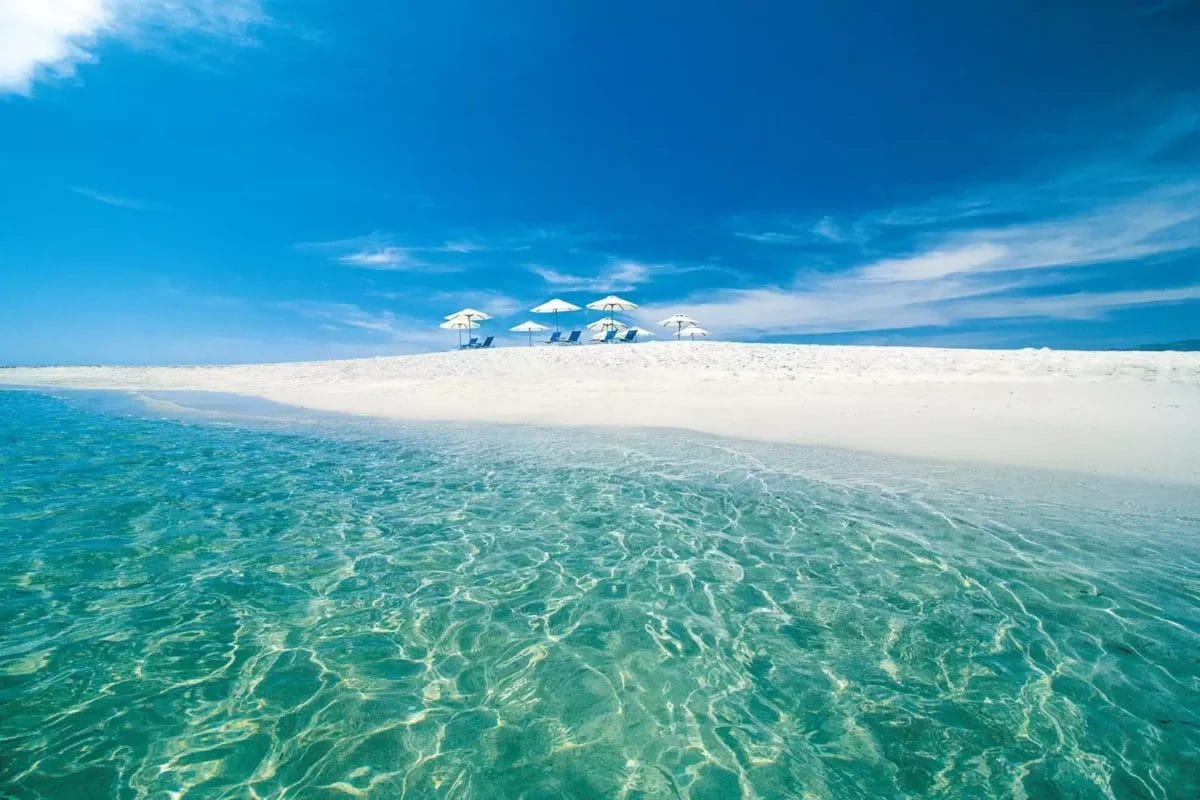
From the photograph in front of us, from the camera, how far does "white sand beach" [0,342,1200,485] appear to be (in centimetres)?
1340

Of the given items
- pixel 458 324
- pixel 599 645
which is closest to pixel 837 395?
pixel 599 645

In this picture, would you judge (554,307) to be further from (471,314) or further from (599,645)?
(599,645)

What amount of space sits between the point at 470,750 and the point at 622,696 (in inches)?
50.3

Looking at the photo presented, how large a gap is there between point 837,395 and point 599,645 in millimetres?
17800

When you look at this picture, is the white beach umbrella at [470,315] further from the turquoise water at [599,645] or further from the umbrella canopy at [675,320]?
the turquoise water at [599,645]

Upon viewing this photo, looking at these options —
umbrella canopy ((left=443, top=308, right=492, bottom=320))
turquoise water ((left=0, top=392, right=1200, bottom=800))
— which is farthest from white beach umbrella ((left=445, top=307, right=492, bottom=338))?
turquoise water ((left=0, top=392, right=1200, bottom=800))

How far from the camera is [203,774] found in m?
3.59

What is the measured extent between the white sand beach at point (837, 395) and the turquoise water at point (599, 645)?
4.61 metres

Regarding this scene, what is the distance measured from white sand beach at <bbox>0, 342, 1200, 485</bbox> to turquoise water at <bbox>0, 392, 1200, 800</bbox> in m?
4.61

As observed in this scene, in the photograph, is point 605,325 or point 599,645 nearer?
point 599,645

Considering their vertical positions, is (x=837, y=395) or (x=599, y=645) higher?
(x=837, y=395)

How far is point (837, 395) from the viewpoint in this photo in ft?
66.8

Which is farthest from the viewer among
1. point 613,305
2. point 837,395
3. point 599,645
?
point 613,305

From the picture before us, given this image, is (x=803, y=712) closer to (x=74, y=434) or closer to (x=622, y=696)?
(x=622, y=696)
